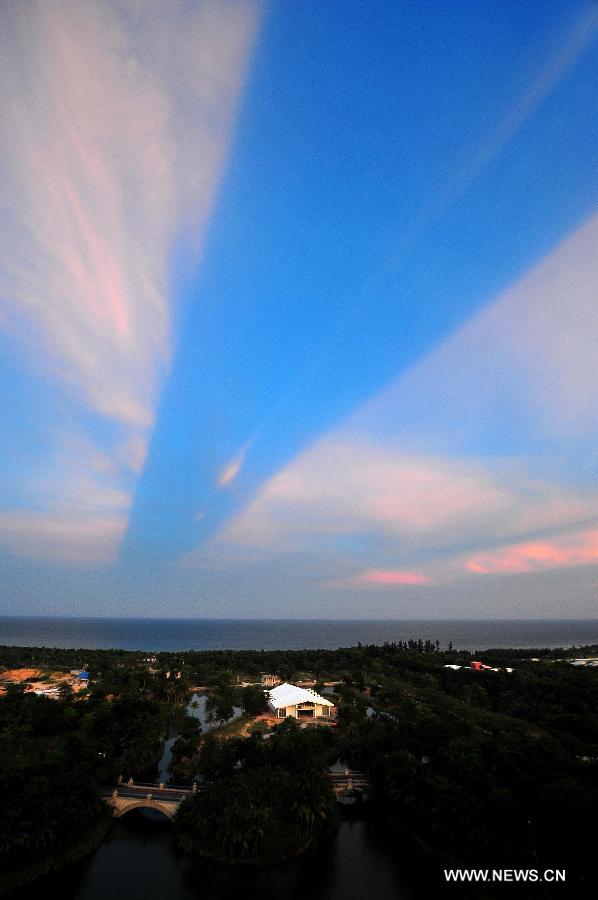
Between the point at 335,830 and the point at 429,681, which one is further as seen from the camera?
the point at 429,681

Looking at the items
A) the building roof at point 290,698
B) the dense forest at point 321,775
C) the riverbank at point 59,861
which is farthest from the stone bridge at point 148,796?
the building roof at point 290,698

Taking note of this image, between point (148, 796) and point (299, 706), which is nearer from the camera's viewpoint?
point (148, 796)

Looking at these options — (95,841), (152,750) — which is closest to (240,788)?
(95,841)

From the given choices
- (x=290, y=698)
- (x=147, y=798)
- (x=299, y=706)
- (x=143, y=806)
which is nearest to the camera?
(x=147, y=798)

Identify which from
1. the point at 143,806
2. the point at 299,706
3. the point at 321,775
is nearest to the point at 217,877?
the point at 321,775

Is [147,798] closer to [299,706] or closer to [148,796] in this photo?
[148,796]

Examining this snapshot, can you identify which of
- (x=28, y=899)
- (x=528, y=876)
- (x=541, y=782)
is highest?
(x=541, y=782)

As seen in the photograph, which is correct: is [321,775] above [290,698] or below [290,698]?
below

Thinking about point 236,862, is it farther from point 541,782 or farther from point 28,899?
point 541,782

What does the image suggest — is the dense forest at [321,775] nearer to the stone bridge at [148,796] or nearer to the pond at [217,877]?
the pond at [217,877]
